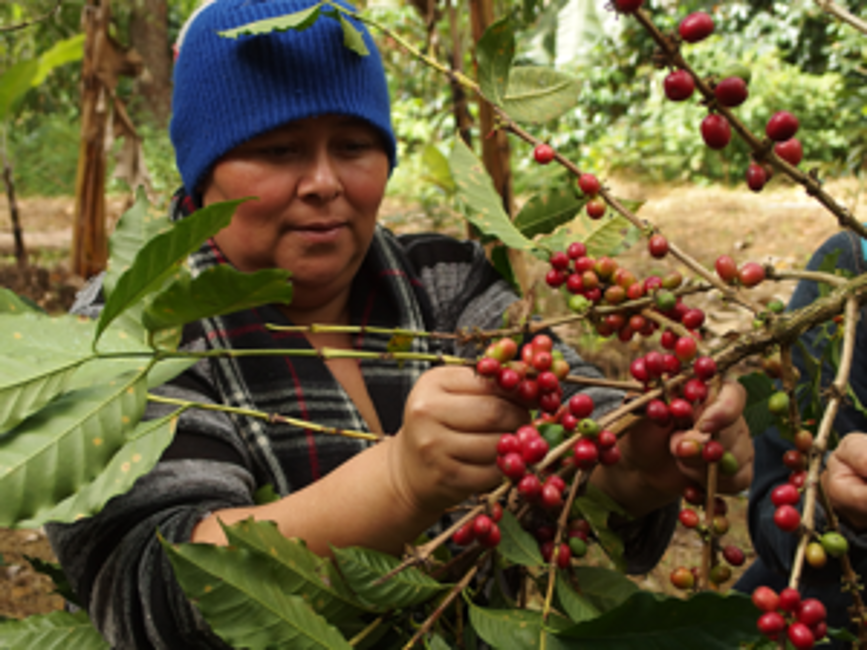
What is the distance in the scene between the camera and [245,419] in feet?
3.13

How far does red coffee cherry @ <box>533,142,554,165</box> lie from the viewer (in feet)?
2.11

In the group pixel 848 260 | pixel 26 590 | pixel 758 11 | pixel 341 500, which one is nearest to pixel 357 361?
pixel 341 500

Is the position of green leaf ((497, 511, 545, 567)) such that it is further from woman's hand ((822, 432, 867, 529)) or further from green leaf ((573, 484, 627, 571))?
woman's hand ((822, 432, 867, 529))

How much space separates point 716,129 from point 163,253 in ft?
1.42

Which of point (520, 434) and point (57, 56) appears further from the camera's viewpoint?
point (57, 56)

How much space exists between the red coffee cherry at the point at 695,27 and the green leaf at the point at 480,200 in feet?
0.85

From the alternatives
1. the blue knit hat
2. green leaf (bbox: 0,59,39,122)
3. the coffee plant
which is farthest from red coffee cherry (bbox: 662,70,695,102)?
green leaf (bbox: 0,59,39,122)

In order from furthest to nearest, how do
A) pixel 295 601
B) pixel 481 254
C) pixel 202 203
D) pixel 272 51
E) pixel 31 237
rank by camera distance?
pixel 31 237
pixel 481 254
pixel 202 203
pixel 272 51
pixel 295 601

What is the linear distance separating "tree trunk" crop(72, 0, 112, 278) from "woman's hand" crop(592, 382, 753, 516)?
301 centimetres

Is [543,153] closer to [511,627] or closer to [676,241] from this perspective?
[511,627]

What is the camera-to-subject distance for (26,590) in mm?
1939

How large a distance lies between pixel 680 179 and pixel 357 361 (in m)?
5.94

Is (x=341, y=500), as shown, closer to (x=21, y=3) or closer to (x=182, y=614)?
(x=182, y=614)

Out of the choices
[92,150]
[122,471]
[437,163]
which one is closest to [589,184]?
[122,471]
